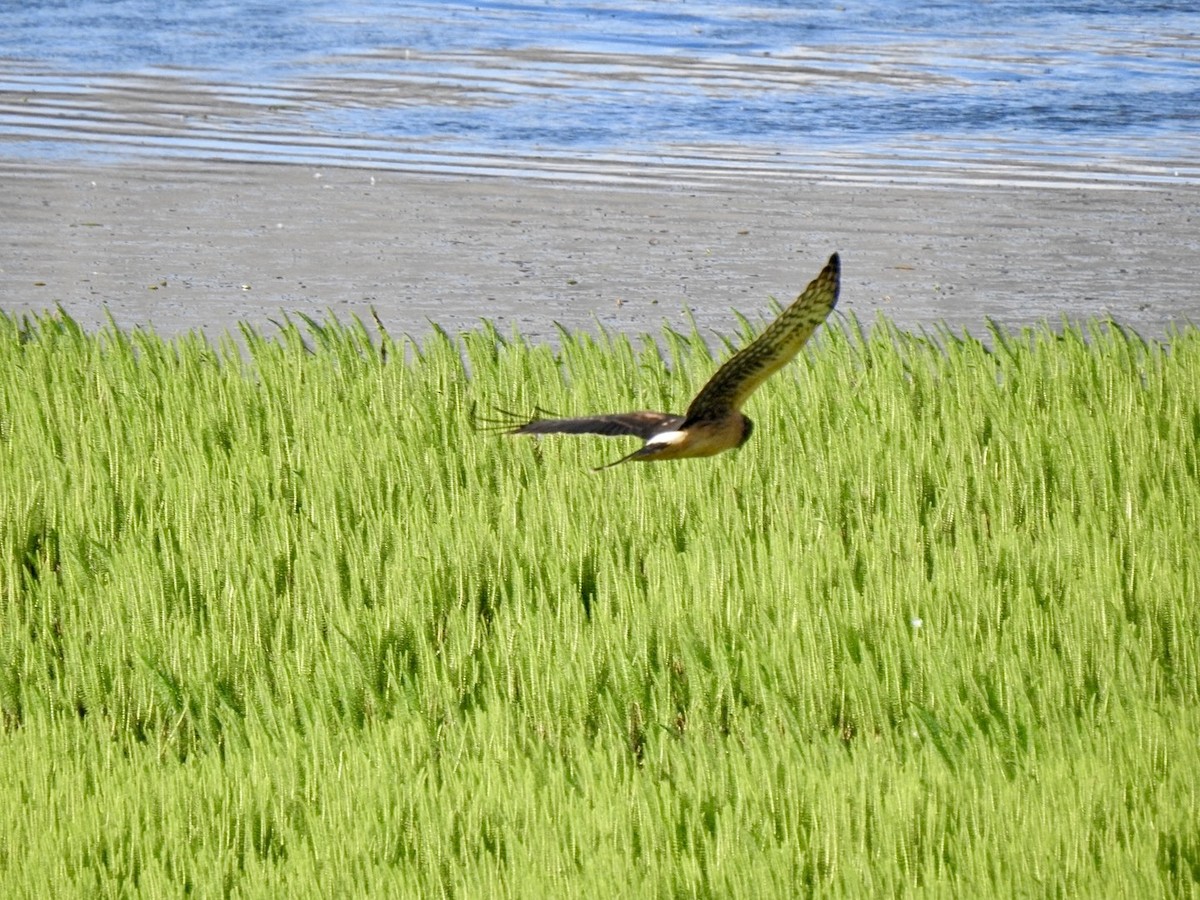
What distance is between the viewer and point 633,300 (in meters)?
7.02

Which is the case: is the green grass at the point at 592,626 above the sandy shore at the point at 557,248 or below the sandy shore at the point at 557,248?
below

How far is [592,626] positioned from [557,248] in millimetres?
4454

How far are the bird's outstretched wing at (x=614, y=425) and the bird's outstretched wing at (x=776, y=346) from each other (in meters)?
0.12

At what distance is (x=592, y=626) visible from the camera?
11.7 feet

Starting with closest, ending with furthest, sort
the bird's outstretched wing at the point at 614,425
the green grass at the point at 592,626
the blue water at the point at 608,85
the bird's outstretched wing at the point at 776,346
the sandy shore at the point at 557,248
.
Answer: the bird's outstretched wing at the point at 776,346 < the bird's outstretched wing at the point at 614,425 < the green grass at the point at 592,626 < the sandy shore at the point at 557,248 < the blue water at the point at 608,85

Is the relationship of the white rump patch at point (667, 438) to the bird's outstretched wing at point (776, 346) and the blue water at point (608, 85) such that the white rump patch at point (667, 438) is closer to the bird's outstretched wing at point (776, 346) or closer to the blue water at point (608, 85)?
the bird's outstretched wing at point (776, 346)

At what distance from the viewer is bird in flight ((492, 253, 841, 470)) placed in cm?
235

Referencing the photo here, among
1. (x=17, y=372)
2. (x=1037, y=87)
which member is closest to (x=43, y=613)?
(x=17, y=372)

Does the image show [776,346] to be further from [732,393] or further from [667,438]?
[667,438]

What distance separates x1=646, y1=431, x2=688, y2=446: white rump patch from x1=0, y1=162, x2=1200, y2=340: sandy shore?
3939 mm

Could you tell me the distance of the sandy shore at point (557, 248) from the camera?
6.87 metres

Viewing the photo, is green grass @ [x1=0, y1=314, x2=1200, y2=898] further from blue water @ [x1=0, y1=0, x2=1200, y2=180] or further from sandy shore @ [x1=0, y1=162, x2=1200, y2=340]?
blue water @ [x1=0, y1=0, x2=1200, y2=180]

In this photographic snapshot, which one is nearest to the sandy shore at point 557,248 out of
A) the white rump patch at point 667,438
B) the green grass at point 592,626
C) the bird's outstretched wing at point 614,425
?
the green grass at point 592,626

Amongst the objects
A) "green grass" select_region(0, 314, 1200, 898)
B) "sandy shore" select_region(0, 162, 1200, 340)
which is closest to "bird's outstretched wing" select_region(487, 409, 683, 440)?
"green grass" select_region(0, 314, 1200, 898)
